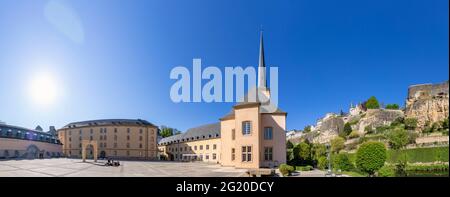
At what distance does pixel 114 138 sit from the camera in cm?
730

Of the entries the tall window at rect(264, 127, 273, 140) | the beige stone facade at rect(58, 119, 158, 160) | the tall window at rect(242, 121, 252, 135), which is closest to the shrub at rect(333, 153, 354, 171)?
the tall window at rect(264, 127, 273, 140)

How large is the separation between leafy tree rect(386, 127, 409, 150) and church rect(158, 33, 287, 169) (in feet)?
68.6

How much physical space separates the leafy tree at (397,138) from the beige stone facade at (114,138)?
26.9 meters

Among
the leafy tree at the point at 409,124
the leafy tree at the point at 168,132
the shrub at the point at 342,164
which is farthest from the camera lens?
the leafy tree at the point at 409,124

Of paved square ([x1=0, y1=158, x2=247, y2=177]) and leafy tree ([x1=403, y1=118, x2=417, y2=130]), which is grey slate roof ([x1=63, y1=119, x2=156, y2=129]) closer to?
paved square ([x1=0, y1=158, x2=247, y2=177])

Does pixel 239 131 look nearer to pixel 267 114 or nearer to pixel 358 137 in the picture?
pixel 267 114

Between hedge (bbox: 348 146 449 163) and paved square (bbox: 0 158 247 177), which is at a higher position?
paved square (bbox: 0 158 247 177)

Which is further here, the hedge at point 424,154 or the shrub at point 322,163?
the hedge at point 424,154

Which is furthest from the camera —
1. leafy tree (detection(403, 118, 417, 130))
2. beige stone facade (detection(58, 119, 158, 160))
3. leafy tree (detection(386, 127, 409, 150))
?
leafy tree (detection(386, 127, 409, 150))

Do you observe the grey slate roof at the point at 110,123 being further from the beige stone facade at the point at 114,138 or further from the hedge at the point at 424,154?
the hedge at the point at 424,154

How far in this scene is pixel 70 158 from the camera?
7.49 metres

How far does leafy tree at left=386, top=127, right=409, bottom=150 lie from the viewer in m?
27.9

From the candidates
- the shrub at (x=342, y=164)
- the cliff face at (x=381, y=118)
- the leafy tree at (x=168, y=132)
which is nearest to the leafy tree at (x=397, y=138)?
the cliff face at (x=381, y=118)

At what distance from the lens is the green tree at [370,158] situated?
1070 centimetres
